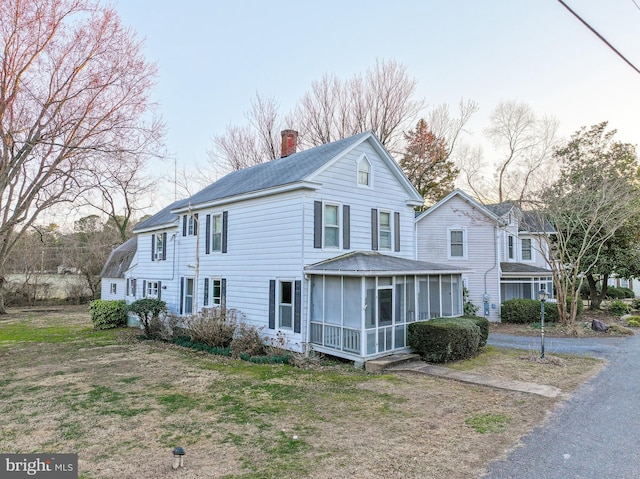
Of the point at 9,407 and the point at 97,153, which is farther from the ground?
the point at 97,153

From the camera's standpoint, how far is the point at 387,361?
35.3ft

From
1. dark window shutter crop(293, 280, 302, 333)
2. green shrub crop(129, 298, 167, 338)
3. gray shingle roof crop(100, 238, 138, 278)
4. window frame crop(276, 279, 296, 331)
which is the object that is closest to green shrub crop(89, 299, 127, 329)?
green shrub crop(129, 298, 167, 338)

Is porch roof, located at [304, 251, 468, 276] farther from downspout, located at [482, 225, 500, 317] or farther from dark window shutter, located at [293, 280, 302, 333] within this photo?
downspout, located at [482, 225, 500, 317]

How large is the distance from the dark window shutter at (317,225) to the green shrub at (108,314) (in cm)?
1342

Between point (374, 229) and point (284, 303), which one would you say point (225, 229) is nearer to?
point (284, 303)

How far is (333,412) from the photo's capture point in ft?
24.0

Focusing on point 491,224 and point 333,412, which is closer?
point 333,412

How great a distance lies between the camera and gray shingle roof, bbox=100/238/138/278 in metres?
24.6

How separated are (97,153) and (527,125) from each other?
29555mm

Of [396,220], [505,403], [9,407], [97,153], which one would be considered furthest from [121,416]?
[396,220]

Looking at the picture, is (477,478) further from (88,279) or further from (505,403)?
(88,279)

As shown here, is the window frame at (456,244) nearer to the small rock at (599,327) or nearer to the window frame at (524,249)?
the window frame at (524,249)

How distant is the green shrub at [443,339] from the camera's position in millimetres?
11180

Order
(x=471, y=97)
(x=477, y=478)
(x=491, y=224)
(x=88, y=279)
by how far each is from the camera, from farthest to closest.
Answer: (x=88, y=279) < (x=471, y=97) < (x=491, y=224) < (x=477, y=478)
